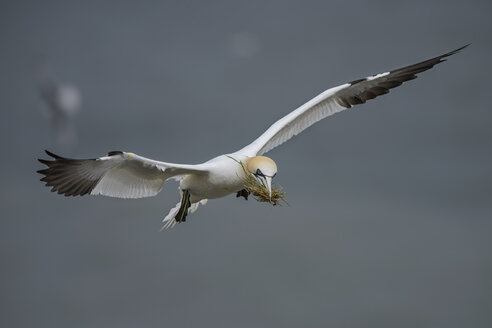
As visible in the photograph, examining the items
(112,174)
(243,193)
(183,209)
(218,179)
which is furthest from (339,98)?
(112,174)

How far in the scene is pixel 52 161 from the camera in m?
10.4

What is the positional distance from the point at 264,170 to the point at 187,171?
4.75 feet

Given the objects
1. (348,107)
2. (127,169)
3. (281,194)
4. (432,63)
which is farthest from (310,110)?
(127,169)

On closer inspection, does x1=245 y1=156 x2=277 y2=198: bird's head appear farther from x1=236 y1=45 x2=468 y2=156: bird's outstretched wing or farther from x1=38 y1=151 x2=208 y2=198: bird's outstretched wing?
x1=236 y1=45 x2=468 y2=156: bird's outstretched wing

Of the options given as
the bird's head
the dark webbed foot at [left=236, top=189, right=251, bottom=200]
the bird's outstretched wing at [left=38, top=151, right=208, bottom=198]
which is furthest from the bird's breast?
the dark webbed foot at [left=236, top=189, right=251, bottom=200]

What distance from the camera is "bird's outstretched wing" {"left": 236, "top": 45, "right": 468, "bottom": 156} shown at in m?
13.7

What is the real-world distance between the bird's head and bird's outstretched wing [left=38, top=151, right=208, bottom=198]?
0.95 meters

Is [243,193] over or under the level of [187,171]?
under

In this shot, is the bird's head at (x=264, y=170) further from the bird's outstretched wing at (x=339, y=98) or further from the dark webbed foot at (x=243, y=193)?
the bird's outstretched wing at (x=339, y=98)

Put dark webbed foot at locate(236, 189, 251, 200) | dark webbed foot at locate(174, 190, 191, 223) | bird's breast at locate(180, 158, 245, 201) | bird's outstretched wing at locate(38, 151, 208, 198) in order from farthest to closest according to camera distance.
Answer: dark webbed foot at locate(236, 189, 251, 200)
dark webbed foot at locate(174, 190, 191, 223)
bird's breast at locate(180, 158, 245, 201)
bird's outstretched wing at locate(38, 151, 208, 198)

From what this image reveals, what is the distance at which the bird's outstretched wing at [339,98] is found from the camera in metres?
13.7

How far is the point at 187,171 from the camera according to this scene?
36.6 ft

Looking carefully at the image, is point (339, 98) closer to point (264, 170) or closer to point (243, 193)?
point (243, 193)

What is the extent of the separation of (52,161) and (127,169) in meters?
1.35
